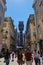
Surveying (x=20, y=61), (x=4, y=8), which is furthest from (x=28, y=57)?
(x=4, y=8)

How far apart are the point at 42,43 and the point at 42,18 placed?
5629 mm

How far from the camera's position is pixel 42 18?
60.7 meters

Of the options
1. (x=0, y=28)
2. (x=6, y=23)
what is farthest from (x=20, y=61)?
(x=6, y=23)

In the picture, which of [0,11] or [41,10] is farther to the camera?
[0,11]

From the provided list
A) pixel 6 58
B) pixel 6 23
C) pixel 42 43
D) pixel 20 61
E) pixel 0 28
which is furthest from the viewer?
pixel 6 23

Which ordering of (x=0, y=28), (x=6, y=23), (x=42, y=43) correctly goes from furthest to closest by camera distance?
1. (x=6, y=23)
2. (x=0, y=28)
3. (x=42, y=43)

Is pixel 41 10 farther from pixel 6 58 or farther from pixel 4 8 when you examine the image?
pixel 6 58

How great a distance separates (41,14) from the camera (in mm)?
61594

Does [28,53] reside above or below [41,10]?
below

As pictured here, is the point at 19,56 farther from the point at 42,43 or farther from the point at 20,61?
the point at 42,43

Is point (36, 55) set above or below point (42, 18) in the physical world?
below

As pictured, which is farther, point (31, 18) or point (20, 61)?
point (31, 18)

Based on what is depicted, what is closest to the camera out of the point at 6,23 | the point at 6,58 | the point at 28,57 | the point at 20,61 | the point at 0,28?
the point at 28,57

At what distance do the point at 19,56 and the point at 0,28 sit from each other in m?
55.0
